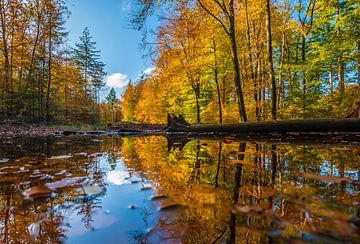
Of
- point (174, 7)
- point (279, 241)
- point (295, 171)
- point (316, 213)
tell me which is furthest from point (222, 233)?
point (174, 7)

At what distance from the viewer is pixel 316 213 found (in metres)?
1.05

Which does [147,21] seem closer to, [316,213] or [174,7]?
[174,7]

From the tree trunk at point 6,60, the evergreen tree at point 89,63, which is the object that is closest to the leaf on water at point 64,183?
the tree trunk at point 6,60

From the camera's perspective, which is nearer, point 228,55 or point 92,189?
point 92,189

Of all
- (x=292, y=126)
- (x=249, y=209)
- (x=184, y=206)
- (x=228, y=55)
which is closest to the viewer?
(x=249, y=209)

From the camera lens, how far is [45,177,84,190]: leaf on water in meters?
1.63

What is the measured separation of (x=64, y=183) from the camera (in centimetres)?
172

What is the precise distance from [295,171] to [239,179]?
654mm

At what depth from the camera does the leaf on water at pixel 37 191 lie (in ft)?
4.73

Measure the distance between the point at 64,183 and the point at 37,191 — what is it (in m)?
0.24

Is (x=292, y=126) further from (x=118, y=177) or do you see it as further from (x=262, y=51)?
(x=262, y=51)

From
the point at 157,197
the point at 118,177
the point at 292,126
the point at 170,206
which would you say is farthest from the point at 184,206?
the point at 292,126

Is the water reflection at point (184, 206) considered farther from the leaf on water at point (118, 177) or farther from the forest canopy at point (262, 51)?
the forest canopy at point (262, 51)

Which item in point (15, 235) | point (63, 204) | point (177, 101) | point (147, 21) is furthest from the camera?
point (177, 101)
